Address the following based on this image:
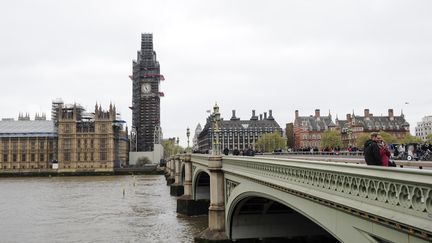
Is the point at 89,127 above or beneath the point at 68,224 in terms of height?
above

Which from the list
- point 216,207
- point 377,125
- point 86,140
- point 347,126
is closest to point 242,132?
point 347,126

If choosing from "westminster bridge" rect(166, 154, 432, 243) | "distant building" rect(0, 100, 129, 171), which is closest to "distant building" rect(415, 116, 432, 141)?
"distant building" rect(0, 100, 129, 171)

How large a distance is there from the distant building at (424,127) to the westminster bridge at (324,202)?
158671mm

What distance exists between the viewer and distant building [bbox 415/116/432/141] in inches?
6521

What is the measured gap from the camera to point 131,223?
36.4 m

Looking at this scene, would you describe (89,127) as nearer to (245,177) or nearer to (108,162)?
(108,162)

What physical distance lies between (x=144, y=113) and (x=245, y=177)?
151 metres

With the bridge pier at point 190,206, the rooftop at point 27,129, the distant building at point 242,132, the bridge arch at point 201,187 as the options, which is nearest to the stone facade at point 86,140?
the rooftop at point 27,129

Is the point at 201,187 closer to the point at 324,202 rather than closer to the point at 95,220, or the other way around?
the point at 95,220

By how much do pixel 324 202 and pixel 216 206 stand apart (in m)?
14.9

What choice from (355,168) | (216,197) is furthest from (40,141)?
(355,168)

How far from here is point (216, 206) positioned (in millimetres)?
24453

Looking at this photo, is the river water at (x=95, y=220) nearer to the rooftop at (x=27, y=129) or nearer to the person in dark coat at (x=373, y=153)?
the person in dark coat at (x=373, y=153)

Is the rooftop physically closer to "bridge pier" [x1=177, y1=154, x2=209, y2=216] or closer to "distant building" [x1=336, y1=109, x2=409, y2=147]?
"distant building" [x1=336, y1=109, x2=409, y2=147]
